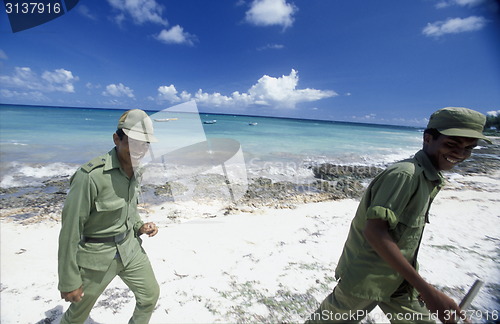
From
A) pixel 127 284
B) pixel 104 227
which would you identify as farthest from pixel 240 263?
pixel 104 227

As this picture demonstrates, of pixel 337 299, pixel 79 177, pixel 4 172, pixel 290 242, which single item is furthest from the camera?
pixel 4 172

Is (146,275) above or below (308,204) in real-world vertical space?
above

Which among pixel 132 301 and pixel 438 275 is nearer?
pixel 132 301

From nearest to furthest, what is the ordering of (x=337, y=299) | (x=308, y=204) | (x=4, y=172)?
(x=337, y=299) < (x=308, y=204) < (x=4, y=172)

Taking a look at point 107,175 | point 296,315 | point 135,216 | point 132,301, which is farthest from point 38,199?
point 296,315

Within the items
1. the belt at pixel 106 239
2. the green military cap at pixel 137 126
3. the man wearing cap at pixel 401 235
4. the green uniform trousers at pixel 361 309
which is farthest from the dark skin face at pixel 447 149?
the belt at pixel 106 239

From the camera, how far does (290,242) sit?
14.6 ft

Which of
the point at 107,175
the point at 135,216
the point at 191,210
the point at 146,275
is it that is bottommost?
the point at 191,210

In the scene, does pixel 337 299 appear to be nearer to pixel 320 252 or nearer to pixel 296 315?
pixel 296 315

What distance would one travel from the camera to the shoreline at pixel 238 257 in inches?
110

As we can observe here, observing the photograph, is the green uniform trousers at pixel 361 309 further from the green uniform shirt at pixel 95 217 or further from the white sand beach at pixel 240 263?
the green uniform shirt at pixel 95 217

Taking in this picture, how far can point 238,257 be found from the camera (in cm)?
393

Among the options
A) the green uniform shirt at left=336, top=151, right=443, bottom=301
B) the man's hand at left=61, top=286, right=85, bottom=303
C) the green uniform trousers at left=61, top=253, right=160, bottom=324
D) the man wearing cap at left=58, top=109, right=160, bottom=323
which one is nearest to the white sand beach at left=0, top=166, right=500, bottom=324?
the green uniform trousers at left=61, top=253, right=160, bottom=324

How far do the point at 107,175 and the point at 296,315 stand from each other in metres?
2.55
